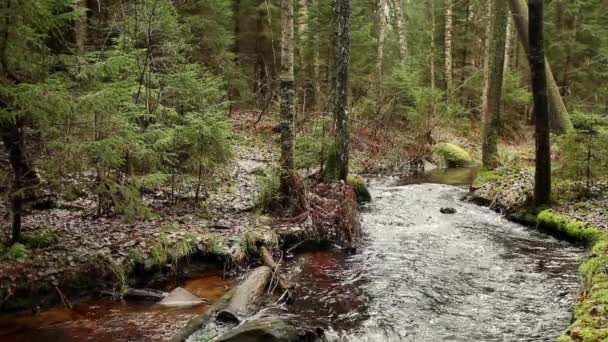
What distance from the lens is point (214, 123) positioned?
32.1ft

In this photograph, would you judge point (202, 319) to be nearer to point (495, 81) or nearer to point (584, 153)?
point (584, 153)

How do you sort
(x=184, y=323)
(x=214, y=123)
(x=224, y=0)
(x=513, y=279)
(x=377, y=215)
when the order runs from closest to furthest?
(x=184, y=323) → (x=513, y=279) → (x=214, y=123) → (x=377, y=215) → (x=224, y=0)

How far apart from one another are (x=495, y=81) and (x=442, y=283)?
9.75m

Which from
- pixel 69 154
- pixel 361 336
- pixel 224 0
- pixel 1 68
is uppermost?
pixel 224 0

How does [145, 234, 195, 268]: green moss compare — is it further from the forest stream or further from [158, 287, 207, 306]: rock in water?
[158, 287, 207, 306]: rock in water

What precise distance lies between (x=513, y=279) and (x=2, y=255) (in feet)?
25.3

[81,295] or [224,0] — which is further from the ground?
[224,0]

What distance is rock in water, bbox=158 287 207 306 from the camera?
23.6 feet

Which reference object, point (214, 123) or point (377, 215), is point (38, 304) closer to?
point (214, 123)

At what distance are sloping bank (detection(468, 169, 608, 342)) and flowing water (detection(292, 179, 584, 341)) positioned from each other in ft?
1.12

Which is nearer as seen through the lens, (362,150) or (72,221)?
(72,221)

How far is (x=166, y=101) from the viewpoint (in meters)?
11.3

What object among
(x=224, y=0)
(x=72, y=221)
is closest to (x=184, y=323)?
(x=72, y=221)

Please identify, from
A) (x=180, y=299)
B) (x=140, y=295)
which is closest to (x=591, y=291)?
(x=180, y=299)
